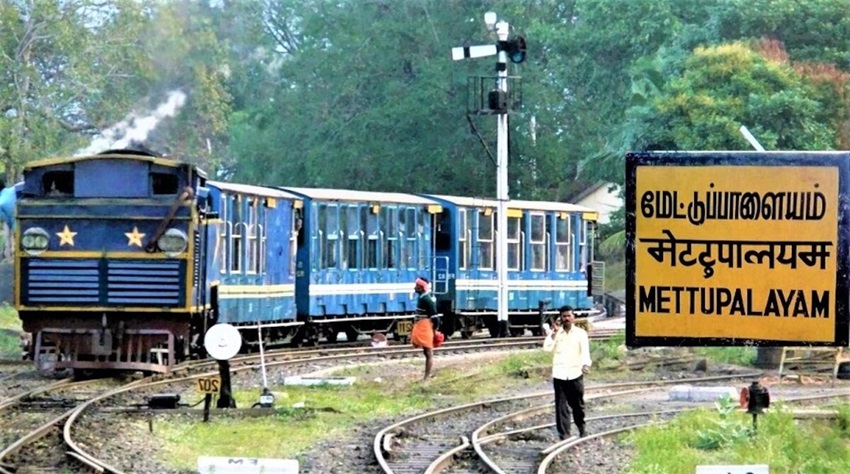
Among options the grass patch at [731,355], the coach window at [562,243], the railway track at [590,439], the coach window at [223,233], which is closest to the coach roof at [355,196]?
the coach window at [562,243]

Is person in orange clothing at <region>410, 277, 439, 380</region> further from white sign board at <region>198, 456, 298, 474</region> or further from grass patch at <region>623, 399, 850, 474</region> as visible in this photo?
white sign board at <region>198, 456, 298, 474</region>

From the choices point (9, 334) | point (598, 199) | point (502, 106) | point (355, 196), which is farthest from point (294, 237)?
point (598, 199)

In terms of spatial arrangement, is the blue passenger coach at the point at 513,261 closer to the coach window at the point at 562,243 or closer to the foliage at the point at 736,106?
the coach window at the point at 562,243

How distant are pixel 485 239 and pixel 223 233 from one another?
1143 cm

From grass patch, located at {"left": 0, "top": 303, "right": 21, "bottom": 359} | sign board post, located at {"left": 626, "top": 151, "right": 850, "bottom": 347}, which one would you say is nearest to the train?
grass patch, located at {"left": 0, "top": 303, "right": 21, "bottom": 359}

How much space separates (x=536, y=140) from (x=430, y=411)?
139ft

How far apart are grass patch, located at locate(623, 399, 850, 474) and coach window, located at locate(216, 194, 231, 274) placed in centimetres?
816

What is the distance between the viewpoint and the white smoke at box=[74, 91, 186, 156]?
43.8 meters

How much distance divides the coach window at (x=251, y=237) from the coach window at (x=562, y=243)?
1112cm

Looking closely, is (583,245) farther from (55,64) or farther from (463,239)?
(55,64)

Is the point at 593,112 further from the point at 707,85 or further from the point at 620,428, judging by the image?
the point at 620,428

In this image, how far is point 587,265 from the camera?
38.3 metres

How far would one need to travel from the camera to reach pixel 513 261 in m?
35.6

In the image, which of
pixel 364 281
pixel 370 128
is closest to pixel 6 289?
pixel 364 281
